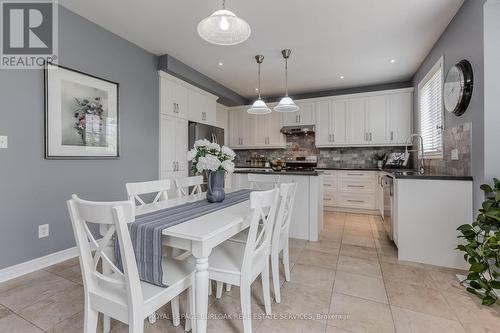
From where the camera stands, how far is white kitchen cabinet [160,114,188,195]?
365 cm

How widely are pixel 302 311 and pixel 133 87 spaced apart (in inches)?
127

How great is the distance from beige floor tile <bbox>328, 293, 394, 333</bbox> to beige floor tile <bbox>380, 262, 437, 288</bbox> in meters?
0.53

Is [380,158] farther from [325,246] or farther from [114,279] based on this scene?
[114,279]

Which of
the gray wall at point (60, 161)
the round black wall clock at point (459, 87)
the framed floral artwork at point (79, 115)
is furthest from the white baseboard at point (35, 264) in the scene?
the round black wall clock at point (459, 87)

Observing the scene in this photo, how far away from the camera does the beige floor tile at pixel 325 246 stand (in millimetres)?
2801

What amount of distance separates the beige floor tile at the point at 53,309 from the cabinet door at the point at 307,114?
470 cm

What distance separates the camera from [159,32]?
2904 mm

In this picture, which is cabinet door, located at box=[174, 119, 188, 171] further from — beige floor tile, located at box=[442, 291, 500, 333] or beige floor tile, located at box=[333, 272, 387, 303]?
beige floor tile, located at box=[442, 291, 500, 333]

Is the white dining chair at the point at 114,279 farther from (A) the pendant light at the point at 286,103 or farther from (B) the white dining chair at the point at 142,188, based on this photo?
(A) the pendant light at the point at 286,103

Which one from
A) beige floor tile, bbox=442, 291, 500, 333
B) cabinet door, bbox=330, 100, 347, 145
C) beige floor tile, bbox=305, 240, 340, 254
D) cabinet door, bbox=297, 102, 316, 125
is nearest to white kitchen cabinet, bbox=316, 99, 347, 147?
cabinet door, bbox=330, 100, 347, 145

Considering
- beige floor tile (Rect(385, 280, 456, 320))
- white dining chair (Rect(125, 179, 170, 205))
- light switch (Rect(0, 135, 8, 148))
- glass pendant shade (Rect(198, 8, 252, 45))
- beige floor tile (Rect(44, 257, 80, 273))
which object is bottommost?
beige floor tile (Rect(385, 280, 456, 320))

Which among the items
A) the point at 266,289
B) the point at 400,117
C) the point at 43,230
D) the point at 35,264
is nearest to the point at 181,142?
the point at 43,230

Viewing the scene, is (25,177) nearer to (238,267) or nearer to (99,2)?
(99,2)

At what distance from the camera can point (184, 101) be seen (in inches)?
158
